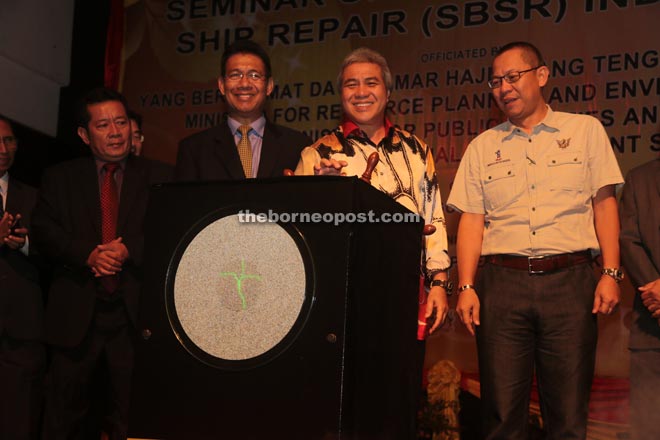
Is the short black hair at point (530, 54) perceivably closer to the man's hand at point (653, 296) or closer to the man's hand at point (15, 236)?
the man's hand at point (653, 296)

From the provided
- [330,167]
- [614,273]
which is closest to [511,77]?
[614,273]

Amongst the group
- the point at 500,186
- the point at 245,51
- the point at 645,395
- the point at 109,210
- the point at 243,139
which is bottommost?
the point at 645,395

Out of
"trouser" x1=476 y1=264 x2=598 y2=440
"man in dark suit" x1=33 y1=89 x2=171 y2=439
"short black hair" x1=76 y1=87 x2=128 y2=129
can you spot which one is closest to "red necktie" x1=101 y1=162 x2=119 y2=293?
"man in dark suit" x1=33 y1=89 x2=171 y2=439

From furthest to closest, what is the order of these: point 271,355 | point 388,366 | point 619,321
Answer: point 619,321, point 388,366, point 271,355

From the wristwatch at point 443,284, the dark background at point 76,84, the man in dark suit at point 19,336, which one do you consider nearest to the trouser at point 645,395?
the wristwatch at point 443,284

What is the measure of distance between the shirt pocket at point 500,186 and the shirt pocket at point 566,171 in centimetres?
14

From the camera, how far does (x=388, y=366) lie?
1437mm

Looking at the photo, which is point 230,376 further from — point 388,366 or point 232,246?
point 388,366

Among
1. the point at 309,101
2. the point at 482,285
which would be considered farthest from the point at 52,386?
the point at 309,101

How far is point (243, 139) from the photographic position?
281 cm

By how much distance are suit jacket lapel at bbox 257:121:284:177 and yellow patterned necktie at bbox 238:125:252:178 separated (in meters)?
0.06

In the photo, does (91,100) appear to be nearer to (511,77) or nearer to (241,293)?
(511,77)

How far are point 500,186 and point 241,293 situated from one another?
6.42 feet

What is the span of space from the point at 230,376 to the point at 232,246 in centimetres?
21
